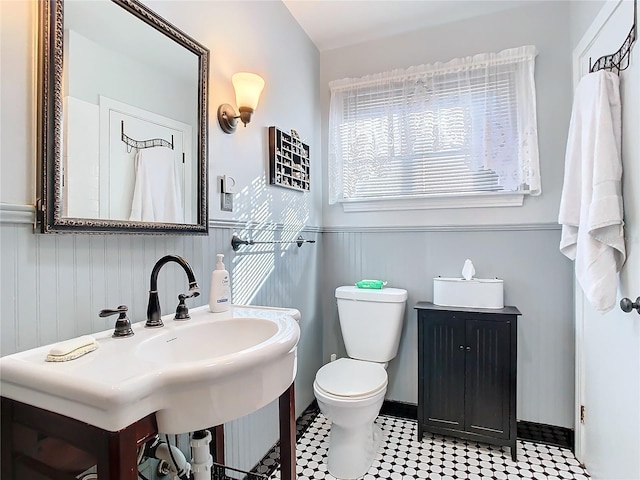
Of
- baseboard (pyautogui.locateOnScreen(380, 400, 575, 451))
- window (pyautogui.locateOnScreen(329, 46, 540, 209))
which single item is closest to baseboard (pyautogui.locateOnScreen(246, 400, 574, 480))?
baseboard (pyautogui.locateOnScreen(380, 400, 575, 451))

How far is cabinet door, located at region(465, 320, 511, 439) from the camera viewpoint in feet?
6.06

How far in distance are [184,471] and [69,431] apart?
0.56m

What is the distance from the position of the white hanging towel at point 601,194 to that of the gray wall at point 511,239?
58 cm

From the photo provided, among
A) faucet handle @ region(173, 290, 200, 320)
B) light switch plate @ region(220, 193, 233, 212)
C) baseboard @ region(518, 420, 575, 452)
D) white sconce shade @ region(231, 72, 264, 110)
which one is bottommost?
baseboard @ region(518, 420, 575, 452)

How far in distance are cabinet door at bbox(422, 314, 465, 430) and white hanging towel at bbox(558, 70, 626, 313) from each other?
0.71 meters

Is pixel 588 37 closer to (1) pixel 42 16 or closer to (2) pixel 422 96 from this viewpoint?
(2) pixel 422 96

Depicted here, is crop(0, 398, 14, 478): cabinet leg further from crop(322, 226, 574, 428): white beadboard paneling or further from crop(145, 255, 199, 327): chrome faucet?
crop(322, 226, 574, 428): white beadboard paneling

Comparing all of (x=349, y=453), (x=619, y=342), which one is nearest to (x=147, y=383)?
(x=349, y=453)

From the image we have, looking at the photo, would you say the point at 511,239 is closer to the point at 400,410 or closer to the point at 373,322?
the point at 373,322

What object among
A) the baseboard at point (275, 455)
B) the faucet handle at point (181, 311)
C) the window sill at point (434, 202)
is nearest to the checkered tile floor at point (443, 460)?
the baseboard at point (275, 455)

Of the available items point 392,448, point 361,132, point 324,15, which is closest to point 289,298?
point 392,448

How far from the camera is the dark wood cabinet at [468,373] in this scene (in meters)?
1.85

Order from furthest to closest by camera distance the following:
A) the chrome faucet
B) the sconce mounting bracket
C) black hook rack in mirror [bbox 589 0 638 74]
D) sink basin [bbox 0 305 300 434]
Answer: the sconce mounting bracket
black hook rack in mirror [bbox 589 0 638 74]
the chrome faucet
sink basin [bbox 0 305 300 434]

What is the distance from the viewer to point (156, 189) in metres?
1.16
